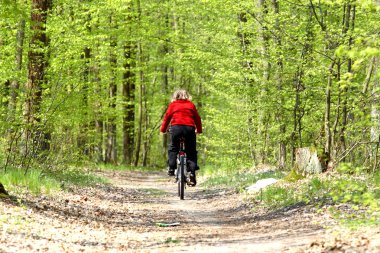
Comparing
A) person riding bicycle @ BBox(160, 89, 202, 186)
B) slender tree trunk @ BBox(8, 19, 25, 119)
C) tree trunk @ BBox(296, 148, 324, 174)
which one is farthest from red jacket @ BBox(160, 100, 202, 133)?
slender tree trunk @ BBox(8, 19, 25, 119)

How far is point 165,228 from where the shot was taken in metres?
8.84

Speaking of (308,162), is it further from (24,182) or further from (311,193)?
(24,182)

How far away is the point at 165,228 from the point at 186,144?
3.74 metres

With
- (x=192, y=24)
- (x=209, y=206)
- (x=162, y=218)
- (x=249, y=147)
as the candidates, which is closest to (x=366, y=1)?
(x=162, y=218)

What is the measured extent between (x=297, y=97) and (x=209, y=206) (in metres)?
4.28

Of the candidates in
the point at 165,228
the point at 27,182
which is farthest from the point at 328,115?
the point at 27,182

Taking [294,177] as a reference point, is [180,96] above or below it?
above

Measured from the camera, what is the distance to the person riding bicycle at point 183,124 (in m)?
12.1

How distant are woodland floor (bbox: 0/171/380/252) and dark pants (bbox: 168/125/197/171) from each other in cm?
96

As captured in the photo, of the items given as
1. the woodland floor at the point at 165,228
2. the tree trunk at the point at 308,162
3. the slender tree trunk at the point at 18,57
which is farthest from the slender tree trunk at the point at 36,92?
the tree trunk at the point at 308,162

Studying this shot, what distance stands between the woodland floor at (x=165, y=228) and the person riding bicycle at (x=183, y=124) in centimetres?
Answer: 112

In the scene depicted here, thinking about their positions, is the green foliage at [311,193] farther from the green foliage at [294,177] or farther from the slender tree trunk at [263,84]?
the slender tree trunk at [263,84]

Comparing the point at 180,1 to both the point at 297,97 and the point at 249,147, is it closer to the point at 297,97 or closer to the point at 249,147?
the point at 249,147

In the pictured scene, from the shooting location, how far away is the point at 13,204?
344 inches
